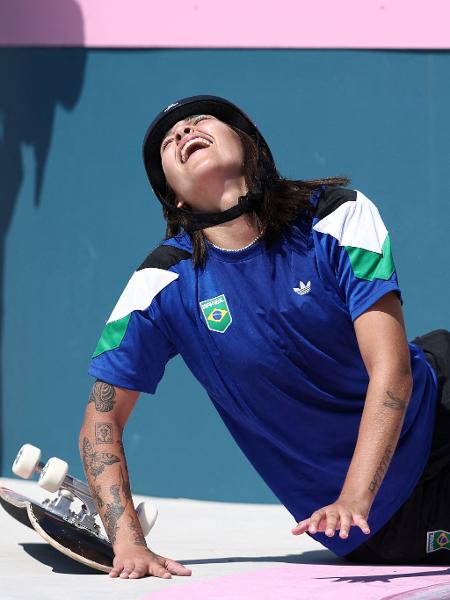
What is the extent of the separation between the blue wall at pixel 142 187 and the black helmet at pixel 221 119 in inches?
61.9

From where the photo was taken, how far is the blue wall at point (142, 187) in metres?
5.33

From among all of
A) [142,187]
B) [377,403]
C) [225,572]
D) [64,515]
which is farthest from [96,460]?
[142,187]

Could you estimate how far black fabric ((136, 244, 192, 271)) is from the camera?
3.75 m

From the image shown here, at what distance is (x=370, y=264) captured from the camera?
137 inches

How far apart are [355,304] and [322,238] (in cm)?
24

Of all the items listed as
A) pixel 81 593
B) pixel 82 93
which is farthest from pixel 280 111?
pixel 81 593

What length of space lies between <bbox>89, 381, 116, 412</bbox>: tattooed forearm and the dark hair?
1.51ft

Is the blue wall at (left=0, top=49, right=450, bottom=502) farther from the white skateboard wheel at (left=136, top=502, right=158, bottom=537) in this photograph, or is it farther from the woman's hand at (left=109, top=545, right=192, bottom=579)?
the woman's hand at (left=109, top=545, right=192, bottom=579)

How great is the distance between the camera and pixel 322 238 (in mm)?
3607

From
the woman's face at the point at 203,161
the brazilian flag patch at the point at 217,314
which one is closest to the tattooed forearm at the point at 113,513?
the brazilian flag patch at the point at 217,314

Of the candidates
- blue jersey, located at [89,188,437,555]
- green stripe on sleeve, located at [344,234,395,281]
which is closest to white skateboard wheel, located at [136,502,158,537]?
blue jersey, located at [89,188,437,555]

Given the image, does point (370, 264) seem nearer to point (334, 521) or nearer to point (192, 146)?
point (192, 146)

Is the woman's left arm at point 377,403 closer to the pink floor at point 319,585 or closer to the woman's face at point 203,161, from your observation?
the pink floor at point 319,585

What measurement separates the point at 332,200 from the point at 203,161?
0.39m
